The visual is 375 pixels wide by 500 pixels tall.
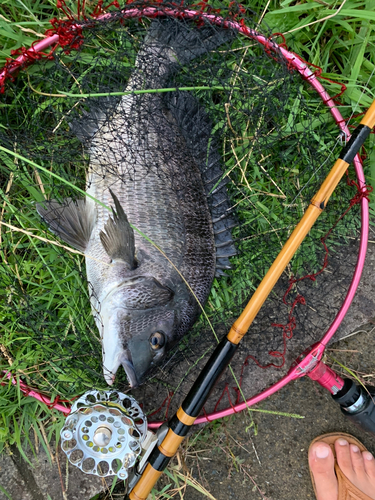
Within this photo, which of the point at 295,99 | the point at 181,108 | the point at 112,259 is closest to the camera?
the point at 112,259

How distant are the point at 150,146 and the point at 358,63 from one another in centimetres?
142

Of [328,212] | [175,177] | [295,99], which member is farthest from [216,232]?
[295,99]

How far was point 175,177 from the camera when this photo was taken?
6.90 ft

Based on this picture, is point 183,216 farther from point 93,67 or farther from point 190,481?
point 190,481

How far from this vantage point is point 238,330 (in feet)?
5.99

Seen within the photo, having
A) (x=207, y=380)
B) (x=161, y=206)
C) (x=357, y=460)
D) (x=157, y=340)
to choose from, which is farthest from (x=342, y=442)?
(x=161, y=206)

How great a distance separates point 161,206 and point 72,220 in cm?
53

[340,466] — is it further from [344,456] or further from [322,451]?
[322,451]

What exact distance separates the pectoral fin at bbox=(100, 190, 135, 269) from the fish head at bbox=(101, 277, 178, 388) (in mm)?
147

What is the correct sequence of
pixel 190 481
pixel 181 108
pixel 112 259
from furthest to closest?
pixel 190 481 < pixel 181 108 < pixel 112 259

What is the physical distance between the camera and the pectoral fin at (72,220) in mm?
2131

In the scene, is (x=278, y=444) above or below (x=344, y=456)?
above

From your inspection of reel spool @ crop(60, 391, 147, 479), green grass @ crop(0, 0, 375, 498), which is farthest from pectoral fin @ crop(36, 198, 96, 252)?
reel spool @ crop(60, 391, 147, 479)

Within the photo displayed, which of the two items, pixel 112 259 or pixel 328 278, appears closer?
pixel 112 259
